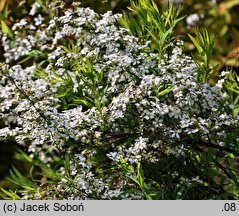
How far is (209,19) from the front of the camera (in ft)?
18.5

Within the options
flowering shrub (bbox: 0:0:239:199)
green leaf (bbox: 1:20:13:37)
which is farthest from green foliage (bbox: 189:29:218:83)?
green leaf (bbox: 1:20:13:37)

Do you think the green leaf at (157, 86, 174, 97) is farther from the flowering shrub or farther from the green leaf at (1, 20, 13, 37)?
the green leaf at (1, 20, 13, 37)

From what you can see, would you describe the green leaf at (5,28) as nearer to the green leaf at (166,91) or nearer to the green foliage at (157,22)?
the green foliage at (157,22)

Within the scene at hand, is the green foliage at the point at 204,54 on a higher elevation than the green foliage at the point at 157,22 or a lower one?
lower

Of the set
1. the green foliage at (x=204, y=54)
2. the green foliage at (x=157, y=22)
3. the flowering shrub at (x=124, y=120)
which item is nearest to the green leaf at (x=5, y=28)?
the flowering shrub at (x=124, y=120)

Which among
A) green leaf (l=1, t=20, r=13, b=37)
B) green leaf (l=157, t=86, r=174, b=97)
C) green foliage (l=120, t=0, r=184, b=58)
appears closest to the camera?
green leaf (l=157, t=86, r=174, b=97)

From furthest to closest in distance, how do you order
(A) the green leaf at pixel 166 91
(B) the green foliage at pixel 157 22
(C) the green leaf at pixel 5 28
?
1. (C) the green leaf at pixel 5 28
2. (B) the green foliage at pixel 157 22
3. (A) the green leaf at pixel 166 91

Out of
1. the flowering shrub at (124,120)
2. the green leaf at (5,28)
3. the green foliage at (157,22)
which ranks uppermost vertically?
the green leaf at (5,28)

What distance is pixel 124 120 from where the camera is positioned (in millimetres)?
3375

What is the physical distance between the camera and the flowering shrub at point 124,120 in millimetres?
3131

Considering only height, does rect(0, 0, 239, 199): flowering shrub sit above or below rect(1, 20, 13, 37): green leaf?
below

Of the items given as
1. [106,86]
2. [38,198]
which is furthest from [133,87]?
[38,198]

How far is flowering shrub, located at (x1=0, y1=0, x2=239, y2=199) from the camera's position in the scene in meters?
3.13

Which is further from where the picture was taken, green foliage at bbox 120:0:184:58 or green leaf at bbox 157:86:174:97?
green foliage at bbox 120:0:184:58
